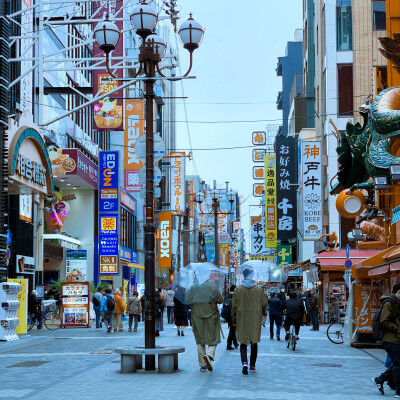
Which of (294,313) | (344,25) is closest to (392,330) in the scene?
(294,313)

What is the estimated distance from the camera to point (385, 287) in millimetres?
22203

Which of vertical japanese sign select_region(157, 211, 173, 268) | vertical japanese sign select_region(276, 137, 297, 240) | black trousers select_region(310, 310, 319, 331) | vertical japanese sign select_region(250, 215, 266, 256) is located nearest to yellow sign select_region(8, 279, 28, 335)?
black trousers select_region(310, 310, 319, 331)

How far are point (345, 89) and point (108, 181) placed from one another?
48.3 ft

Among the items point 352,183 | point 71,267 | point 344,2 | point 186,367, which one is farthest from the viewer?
point 344,2

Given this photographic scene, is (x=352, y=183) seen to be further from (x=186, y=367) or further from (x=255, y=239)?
(x=255, y=239)

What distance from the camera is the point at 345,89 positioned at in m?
48.2

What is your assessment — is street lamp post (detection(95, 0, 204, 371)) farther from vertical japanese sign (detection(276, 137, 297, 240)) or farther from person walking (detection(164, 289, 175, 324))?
vertical japanese sign (detection(276, 137, 297, 240))

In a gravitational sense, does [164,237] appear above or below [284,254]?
above

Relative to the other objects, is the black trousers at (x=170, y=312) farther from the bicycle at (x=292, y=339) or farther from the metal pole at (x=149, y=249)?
the metal pole at (x=149, y=249)

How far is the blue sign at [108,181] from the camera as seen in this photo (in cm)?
4516

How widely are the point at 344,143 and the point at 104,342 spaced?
11257 mm

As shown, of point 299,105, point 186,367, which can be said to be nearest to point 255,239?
point 299,105

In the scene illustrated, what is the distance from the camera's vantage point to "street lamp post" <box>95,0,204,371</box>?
1504 cm

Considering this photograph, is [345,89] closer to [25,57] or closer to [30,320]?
[25,57]
